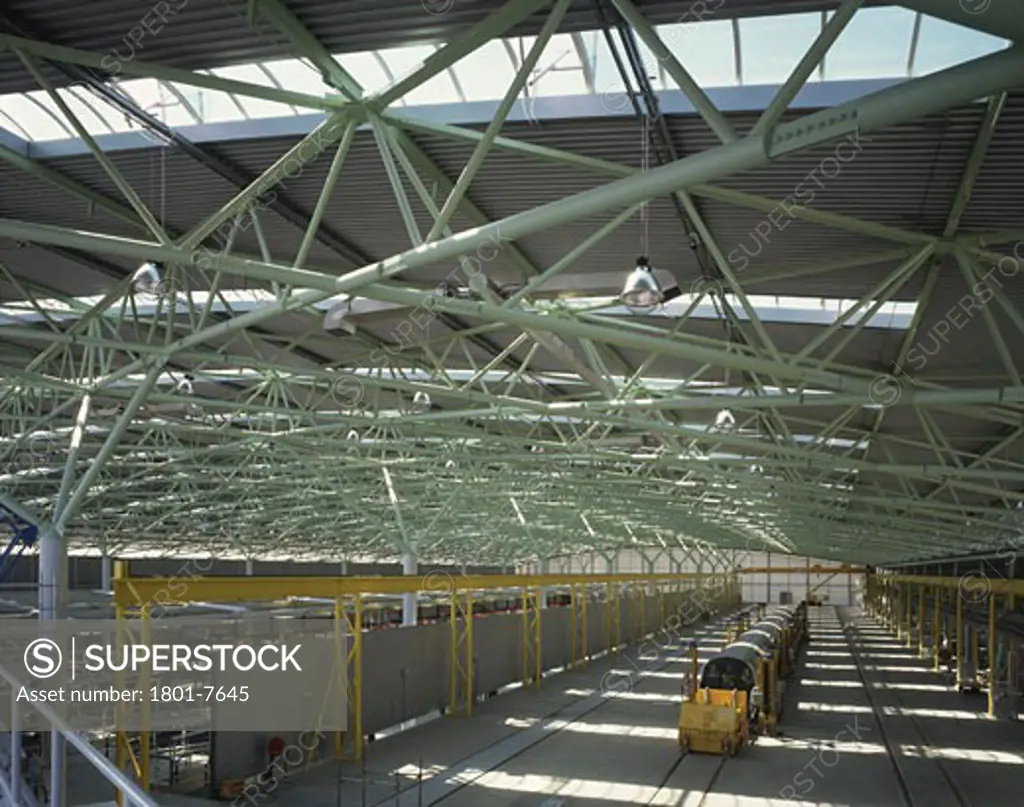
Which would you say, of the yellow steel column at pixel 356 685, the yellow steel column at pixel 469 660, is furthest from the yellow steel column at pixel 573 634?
the yellow steel column at pixel 356 685

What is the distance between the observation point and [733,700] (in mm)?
22984

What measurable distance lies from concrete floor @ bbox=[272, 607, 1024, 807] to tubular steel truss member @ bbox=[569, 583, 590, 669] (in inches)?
289

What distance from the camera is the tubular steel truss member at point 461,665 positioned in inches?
1065

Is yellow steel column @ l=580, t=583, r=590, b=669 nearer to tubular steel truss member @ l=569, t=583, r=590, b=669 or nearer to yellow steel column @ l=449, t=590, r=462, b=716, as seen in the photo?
tubular steel truss member @ l=569, t=583, r=590, b=669

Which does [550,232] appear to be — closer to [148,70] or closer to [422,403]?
[148,70]

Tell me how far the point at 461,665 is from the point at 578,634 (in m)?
15.4

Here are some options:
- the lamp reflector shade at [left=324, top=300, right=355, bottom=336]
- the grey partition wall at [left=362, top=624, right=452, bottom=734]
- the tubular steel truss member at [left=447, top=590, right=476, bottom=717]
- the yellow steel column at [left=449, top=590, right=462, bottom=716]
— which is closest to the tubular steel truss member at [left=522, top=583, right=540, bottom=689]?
the tubular steel truss member at [left=447, top=590, right=476, bottom=717]

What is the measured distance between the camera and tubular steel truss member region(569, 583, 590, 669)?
40.7 metres

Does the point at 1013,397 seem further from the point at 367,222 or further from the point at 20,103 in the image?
the point at 20,103

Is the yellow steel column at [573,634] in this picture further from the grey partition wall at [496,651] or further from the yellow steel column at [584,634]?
the grey partition wall at [496,651]

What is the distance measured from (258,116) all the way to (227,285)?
6693 mm

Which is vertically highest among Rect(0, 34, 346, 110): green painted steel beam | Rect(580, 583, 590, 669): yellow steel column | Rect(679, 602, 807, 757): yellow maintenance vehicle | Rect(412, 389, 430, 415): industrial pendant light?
Rect(0, 34, 346, 110): green painted steel beam

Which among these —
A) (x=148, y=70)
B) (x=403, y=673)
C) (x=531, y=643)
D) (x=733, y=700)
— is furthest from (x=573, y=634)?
(x=148, y=70)

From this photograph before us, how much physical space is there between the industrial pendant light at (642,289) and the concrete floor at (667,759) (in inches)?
347
